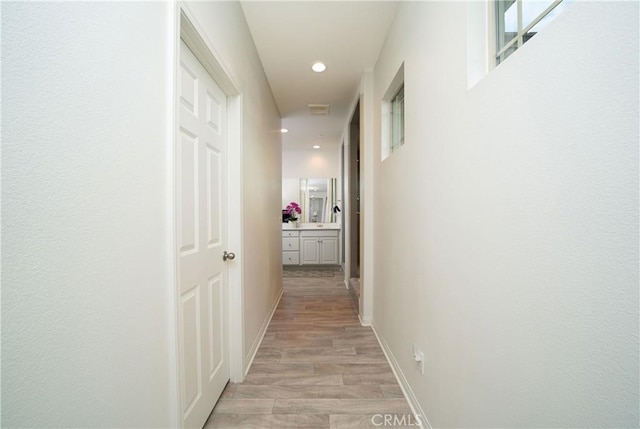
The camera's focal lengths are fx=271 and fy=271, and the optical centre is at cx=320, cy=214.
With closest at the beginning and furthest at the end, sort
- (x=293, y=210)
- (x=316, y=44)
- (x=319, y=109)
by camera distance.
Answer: (x=316, y=44)
(x=319, y=109)
(x=293, y=210)

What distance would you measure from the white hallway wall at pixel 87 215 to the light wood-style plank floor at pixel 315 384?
68 cm

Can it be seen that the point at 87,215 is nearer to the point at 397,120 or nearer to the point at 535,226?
the point at 535,226

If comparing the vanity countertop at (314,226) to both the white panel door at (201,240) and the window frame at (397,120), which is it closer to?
the window frame at (397,120)

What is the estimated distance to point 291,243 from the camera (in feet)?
18.6

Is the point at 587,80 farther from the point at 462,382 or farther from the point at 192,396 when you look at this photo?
the point at 192,396

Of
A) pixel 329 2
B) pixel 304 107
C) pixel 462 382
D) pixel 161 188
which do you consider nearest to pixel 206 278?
pixel 161 188

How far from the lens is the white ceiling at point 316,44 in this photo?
201 centimetres

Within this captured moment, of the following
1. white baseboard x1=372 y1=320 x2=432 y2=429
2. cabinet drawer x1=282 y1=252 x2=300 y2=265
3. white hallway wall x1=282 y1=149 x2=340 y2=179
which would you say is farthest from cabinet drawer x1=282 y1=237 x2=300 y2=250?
white baseboard x1=372 y1=320 x2=432 y2=429

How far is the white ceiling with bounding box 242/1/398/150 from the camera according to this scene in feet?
6.59

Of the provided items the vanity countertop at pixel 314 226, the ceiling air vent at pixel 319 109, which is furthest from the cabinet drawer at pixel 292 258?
the ceiling air vent at pixel 319 109

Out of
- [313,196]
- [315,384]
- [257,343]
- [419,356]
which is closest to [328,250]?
[313,196]

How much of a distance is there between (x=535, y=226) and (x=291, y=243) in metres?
5.12

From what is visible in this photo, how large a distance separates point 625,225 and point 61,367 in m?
1.22

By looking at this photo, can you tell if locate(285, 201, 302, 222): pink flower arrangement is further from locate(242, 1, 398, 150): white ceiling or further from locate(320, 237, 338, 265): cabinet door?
locate(242, 1, 398, 150): white ceiling
